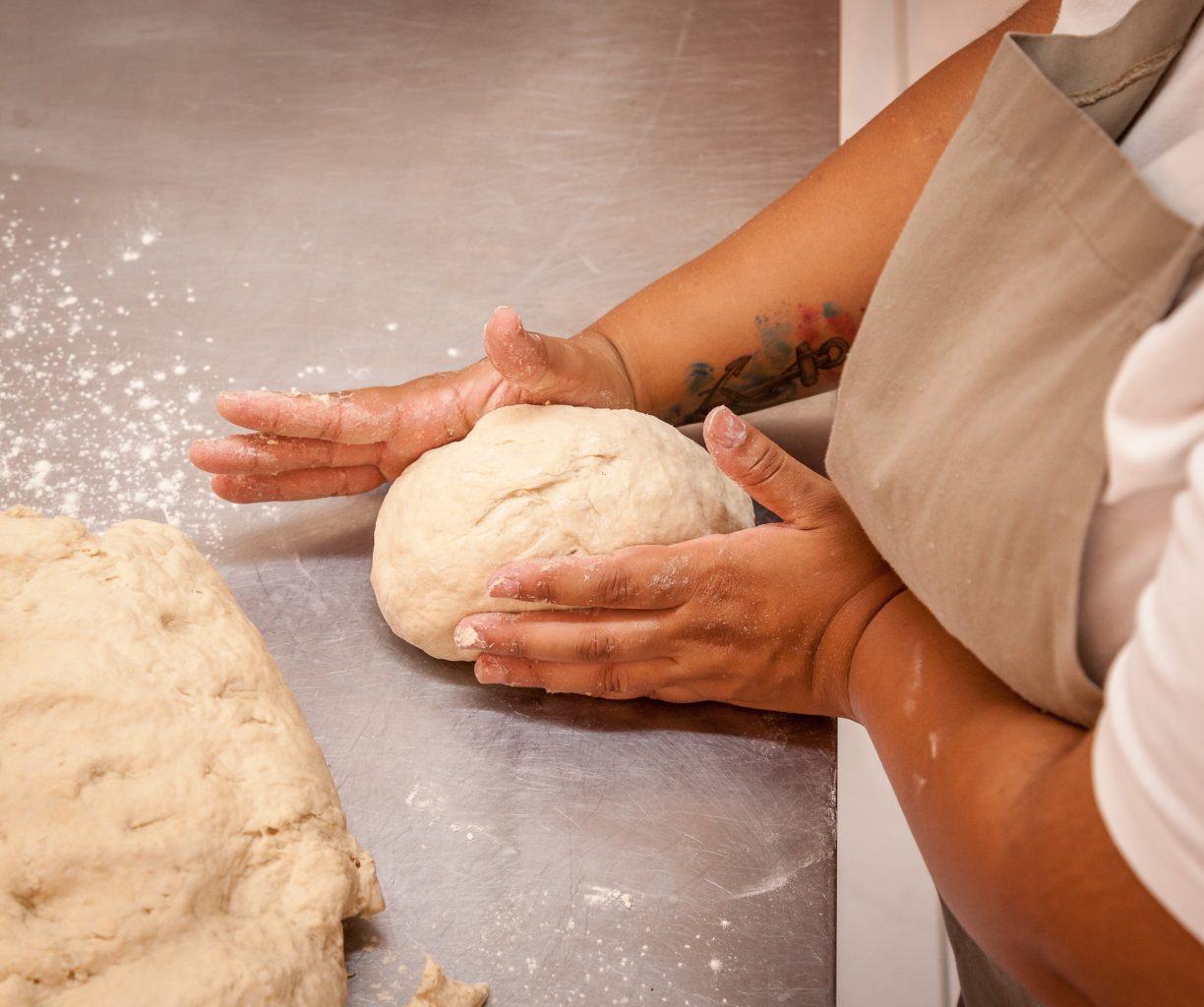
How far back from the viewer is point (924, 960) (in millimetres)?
1561

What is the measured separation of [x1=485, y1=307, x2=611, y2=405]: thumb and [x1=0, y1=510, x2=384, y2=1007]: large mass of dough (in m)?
0.48

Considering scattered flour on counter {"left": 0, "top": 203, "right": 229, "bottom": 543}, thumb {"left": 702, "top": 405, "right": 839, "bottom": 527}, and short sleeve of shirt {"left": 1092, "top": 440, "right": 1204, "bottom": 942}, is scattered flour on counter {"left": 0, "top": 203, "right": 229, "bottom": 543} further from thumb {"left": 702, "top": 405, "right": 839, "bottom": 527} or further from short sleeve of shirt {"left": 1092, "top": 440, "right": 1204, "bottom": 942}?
short sleeve of shirt {"left": 1092, "top": 440, "right": 1204, "bottom": 942}

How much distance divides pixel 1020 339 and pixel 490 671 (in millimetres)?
789

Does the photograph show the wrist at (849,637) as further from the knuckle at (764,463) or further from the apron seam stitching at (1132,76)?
the apron seam stitching at (1132,76)

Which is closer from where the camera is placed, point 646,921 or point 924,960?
point 646,921

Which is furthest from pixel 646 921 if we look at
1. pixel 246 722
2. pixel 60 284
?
pixel 60 284

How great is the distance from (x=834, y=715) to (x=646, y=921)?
35 centimetres

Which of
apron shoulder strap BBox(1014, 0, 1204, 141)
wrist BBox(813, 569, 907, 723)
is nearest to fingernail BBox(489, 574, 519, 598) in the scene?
wrist BBox(813, 569, 907, 723)

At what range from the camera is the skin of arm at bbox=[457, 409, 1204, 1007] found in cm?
69

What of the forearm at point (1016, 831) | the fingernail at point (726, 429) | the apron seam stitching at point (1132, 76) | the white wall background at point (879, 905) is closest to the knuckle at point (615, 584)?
the fingernail at point (726, 429)

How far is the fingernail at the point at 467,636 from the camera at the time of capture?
1.30 metres

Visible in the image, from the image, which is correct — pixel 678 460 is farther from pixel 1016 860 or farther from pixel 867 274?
pixel 1016 860

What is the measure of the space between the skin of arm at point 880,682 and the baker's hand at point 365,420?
0.99 feet

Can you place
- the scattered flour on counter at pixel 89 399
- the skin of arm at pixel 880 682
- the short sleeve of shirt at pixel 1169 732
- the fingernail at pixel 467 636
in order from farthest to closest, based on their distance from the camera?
the scattered flour on counter at pixel 89 399 < the fingernail at pixel 467 636 < the skin of arm at pixel 880 682 < the short sleeve of shirt at pixel 1169 732
